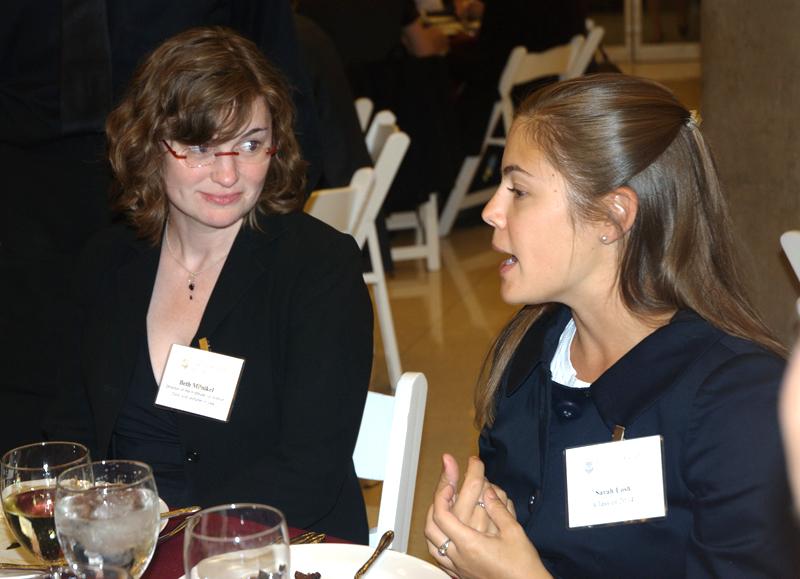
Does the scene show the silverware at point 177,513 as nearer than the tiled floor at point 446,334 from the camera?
Yes

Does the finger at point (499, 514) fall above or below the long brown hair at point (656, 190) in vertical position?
below

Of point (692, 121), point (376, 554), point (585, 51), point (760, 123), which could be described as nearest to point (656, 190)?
point (692, 121)

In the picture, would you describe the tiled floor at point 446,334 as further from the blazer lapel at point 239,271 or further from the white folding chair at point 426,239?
the blazer lapel at point 239,271

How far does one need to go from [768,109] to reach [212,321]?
1743 mm

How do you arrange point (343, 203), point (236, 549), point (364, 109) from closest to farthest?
Result: point (236, 549), point (343, 203), point (364, 109)

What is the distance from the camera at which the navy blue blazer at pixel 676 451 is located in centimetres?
143

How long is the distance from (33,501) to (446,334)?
3764 mm

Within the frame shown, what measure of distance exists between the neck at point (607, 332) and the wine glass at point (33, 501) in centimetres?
78

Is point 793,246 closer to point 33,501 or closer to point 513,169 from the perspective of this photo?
point 513,169

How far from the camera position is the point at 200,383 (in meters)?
1.99

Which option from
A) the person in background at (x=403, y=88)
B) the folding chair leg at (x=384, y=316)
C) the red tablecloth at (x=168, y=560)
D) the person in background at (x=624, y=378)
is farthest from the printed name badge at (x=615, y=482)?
the person in background at (x=403, y=88)

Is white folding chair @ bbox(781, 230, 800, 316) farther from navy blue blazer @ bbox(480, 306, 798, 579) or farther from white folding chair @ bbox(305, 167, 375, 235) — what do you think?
white folding chair @ bbox(305, 167, 375, 235)

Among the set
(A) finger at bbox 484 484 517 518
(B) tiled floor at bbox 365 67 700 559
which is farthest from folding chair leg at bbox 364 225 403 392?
(A) finger at bbox 484 484 517 518

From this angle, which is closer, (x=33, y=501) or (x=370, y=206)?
(x=33, y=501)
